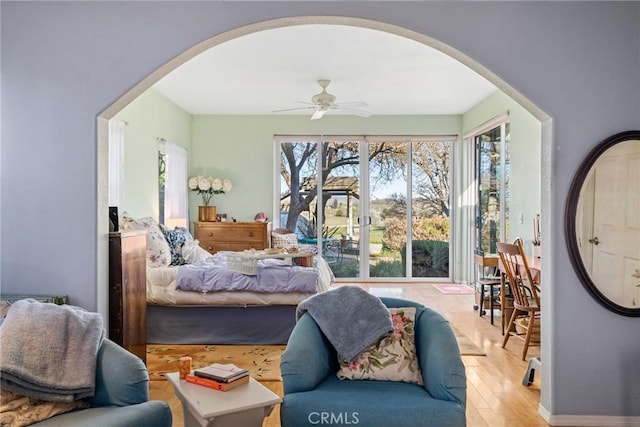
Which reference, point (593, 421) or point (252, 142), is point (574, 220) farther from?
point (252, 142)

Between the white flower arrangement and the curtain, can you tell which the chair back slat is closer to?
the curtain

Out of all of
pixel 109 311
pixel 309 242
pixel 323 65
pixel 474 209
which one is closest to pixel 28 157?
pixel 109 311

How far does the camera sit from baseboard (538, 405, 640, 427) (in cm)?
272

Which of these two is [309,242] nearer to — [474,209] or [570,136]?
[474,209]

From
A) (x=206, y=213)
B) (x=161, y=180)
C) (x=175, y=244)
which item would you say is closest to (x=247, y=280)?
(x=175, y=244)

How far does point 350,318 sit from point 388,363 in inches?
11.8

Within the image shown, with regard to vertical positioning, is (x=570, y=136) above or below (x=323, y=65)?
below

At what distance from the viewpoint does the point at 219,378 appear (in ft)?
6.61

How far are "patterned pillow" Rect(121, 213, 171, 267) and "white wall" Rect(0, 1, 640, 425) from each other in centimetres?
149

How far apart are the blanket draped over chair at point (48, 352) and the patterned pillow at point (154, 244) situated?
2.21m

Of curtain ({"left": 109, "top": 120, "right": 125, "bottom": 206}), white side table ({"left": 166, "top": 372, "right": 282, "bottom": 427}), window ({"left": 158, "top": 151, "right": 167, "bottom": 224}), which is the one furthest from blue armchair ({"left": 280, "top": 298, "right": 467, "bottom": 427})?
window ({"left": 158, "top": 151, "right": 167, "bottom": 224})

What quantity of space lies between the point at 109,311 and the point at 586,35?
3.44 meters

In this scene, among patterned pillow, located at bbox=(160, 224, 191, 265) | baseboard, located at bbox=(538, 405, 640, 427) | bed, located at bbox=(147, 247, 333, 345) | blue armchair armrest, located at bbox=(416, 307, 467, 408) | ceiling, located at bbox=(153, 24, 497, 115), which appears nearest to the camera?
blue armchair armrest, located at bbox=(416, 307, 467, 408)

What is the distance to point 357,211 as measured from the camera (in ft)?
24.6
